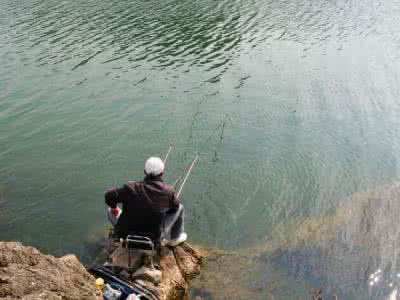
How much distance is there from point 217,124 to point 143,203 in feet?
43.6

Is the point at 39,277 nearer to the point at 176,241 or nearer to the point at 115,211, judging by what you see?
the point at 115,211

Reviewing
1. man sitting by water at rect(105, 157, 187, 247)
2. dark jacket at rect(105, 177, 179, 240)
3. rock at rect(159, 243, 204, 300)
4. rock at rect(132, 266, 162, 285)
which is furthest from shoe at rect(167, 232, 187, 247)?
dark jacket at rect(105, 177, 179, 240)

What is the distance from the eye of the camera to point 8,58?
32.5 m

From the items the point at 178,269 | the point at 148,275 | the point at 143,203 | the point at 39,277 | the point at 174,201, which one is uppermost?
the point at 39,277

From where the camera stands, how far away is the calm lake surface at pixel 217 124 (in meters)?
15.3

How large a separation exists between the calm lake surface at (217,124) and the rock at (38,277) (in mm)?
5764

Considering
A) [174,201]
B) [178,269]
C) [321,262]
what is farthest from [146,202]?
[321,262]

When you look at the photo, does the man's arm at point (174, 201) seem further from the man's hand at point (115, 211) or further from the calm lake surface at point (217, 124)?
the calm lake surface at point (217, 124)

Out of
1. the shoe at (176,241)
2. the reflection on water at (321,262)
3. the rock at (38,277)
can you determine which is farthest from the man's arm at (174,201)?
the reflection on water at (321,262)

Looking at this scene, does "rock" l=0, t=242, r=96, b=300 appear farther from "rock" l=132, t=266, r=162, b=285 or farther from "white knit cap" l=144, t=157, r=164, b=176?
"white knit cap" l=144, t=157, r=164, b=176

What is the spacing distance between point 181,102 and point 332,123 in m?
A: 8.73

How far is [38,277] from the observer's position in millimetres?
7625

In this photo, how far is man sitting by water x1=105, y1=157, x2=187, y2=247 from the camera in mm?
9992

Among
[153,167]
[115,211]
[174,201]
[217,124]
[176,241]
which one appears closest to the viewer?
[153,167]
